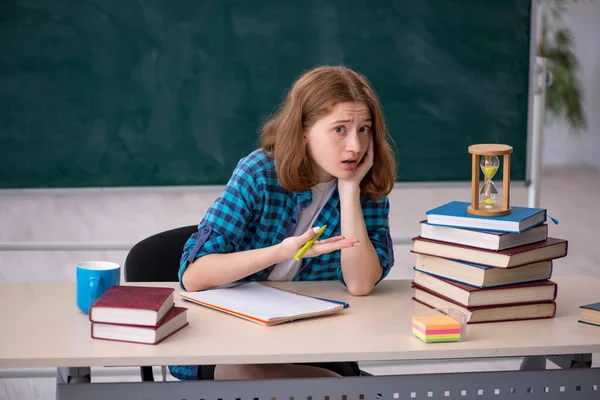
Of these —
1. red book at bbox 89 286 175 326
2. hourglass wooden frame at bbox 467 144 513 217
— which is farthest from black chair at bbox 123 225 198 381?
hourglass wooden frame at bbox 467 144 513 217

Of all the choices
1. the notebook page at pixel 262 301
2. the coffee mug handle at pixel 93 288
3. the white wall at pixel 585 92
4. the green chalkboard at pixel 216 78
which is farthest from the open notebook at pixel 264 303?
the white wall at pixel 585 92

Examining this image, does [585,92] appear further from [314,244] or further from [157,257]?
[314,244]

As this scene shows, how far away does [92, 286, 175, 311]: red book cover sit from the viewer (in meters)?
1.68

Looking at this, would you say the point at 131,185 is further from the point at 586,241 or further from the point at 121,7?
the point at 586,241

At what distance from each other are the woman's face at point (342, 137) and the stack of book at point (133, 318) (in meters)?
0.59

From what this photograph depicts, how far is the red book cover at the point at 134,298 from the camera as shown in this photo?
5.50 feet

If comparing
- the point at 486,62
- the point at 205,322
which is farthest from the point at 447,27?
the point at 205,322

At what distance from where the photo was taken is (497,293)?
1848 millimetres

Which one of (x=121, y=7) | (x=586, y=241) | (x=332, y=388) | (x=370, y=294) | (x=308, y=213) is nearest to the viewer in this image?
(x=332, y=388)

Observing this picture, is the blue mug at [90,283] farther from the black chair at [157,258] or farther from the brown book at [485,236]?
the brown book at [485,236]

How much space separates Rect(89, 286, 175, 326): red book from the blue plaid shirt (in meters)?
0.30

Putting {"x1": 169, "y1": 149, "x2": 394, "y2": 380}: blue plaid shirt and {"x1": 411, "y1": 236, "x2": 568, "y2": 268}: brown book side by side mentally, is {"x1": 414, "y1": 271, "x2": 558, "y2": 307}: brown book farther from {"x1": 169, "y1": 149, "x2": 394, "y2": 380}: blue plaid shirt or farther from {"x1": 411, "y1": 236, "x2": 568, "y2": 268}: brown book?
{"x1": 169, "y1": 149, "x2": 394, "y2": 380}: blue plaid shirt

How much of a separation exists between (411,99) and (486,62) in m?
0.34

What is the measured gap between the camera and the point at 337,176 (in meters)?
2.13
